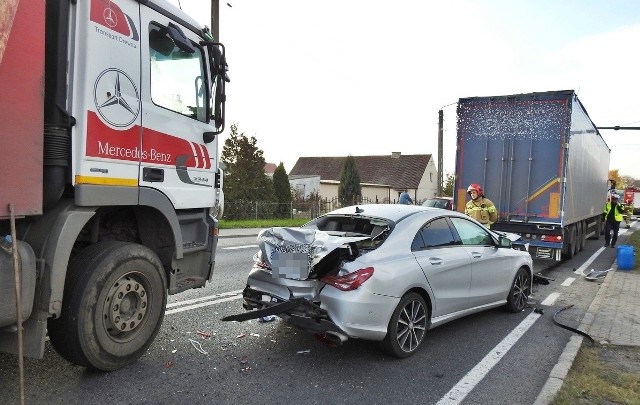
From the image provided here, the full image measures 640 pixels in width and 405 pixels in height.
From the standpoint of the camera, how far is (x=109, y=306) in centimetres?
382

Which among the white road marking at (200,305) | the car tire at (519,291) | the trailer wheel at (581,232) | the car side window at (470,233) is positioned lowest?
the white road marking at (200,305)

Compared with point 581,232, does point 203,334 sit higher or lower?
lower

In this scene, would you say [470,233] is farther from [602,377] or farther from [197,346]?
[197,346]

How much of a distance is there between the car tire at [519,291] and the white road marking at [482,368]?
13.2 inches

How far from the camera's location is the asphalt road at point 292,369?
3.74m

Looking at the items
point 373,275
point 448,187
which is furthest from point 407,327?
point 448,187

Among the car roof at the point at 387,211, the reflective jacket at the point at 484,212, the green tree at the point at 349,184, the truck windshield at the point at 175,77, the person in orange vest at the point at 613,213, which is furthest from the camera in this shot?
the green tree at the point at 349,184

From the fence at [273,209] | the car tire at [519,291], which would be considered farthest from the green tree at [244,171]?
the car tire at [519,291]

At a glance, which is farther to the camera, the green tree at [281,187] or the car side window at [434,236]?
the green tree at [281,187]

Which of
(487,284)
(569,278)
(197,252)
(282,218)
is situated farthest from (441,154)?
(197,252)

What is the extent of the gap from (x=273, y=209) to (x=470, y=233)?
1879 cm

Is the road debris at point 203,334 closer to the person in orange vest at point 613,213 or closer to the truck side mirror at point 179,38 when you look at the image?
the truck side mirror at point 179,38

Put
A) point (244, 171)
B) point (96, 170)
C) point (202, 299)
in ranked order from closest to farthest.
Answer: point (96, 170)
point (202, 299)
point (244, 171)

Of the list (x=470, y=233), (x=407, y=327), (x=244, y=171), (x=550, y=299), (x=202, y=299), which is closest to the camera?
(x=407, y=327)
